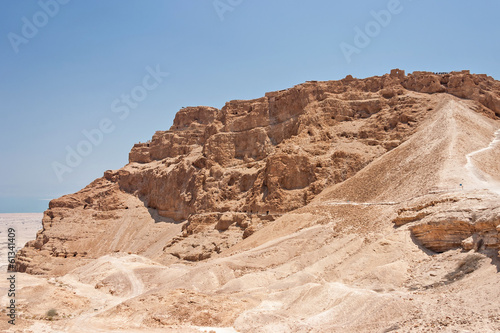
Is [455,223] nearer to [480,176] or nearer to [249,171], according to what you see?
[480,176]

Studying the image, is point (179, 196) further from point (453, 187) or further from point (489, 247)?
point (489, 247)

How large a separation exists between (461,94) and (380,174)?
1666cm

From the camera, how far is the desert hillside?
631 inches

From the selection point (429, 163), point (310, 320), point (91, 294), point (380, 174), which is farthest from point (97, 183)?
point (310, 320)

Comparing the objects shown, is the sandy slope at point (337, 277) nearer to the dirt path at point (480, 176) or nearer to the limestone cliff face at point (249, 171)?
the dirt path at point (480, 176)

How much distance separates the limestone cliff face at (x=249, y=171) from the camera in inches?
1384

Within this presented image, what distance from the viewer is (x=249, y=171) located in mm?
41500

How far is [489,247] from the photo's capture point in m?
15.4

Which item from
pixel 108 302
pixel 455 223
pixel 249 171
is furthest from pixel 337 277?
pixel 249 171

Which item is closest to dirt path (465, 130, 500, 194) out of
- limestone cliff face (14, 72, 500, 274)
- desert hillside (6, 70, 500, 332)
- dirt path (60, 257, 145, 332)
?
desert hillside (6, 70, 500, 332)

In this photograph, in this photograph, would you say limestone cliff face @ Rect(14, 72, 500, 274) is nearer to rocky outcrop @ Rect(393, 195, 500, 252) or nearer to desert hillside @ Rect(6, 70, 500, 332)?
desert hillside @ Rect(6, 70, 500, 332)

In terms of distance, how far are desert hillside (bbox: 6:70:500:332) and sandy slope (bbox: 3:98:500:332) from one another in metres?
0.09

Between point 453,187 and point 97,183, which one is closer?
point 453,187

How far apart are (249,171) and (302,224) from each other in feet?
47.6
